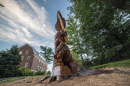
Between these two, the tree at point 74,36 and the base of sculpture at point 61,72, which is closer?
the base of sculpture at point 61,72

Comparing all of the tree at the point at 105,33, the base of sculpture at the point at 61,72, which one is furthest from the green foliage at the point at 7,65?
the tree at the point at 105,33

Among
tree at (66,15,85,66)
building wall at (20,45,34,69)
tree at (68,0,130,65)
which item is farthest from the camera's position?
building wall at (20,45,34,69)

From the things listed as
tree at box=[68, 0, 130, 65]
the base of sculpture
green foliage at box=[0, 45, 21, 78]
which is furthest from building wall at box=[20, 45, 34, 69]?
the base of sculpture

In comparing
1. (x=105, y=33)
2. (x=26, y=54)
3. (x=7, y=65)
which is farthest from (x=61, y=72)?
(x=26, y=54)

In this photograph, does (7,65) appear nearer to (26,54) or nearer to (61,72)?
(61,72)

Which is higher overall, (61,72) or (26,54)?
(26,54)

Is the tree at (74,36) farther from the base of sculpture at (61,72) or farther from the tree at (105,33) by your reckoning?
the base of sculpture at (61,72)

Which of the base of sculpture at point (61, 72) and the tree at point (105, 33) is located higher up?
the tree at point (105, 33)

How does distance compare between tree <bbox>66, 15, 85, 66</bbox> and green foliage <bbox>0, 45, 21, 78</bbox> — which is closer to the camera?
green foliage <bbox>0, 45, 21, 78</bbox>

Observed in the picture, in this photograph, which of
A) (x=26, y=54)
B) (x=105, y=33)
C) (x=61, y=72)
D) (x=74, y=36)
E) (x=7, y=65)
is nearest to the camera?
(x=61, y=72)

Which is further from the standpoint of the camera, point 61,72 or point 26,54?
point 26,54

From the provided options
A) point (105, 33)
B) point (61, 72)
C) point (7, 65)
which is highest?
point (105, 33)

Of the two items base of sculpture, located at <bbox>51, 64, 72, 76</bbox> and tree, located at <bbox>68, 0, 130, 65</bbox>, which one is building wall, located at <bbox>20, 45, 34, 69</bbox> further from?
base of sculpture, located at <bbox>51, 64, 72, 76</bbox>

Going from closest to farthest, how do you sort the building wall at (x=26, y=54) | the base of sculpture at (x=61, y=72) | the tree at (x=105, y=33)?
the base of sculpture at (x=61, y=72) < the tree at (x=105, y=33) < the building wall at (x=26, y=54)
